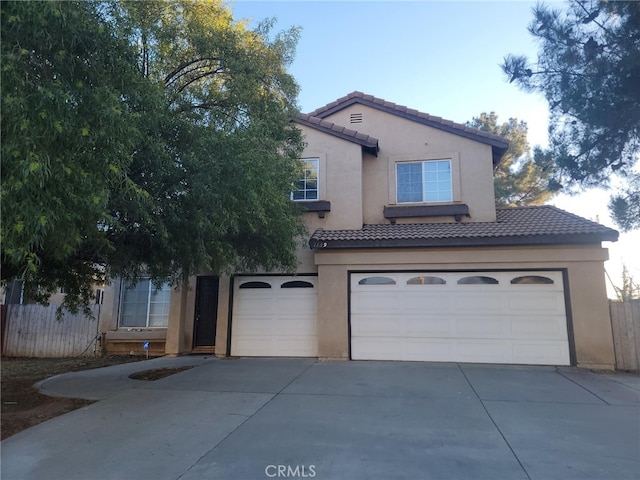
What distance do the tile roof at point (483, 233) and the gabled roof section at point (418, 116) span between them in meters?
2.25

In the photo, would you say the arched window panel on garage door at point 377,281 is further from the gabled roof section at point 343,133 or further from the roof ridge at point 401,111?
the roof ridge at point 401,111

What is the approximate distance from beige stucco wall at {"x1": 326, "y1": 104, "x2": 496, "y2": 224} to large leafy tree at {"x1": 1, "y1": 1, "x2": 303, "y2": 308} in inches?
132

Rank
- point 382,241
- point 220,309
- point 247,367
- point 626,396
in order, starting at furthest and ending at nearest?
point 220,309
point 382,241
point 247,367
point 626,396

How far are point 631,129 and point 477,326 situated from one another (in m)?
5.66

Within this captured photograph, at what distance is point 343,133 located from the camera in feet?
43.3

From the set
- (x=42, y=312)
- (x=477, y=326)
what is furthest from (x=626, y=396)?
(x=42, y=312)

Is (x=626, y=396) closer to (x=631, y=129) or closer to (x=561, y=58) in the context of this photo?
(x=631, y=129)

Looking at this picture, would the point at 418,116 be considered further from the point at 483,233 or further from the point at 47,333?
the point at 47,333

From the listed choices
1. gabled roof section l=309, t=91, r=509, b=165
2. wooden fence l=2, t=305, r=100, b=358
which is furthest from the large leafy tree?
gabled roof section l=309, t=91, r=509, b=165

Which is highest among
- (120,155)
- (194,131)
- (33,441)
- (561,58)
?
(561,58)

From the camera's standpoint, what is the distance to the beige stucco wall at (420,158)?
12.9 m

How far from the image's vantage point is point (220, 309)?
12781mm

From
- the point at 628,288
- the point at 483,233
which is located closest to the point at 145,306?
the point at 483,233

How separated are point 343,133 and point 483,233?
5.05 m
